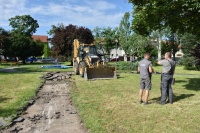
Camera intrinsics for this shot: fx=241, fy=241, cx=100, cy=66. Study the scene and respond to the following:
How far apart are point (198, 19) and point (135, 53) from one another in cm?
Answer: 4535

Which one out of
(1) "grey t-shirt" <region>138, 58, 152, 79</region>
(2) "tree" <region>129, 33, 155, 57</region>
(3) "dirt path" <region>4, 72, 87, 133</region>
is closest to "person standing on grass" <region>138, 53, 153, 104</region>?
(1) "grey t-shirt" <region>138, 58, 152, 79</region>

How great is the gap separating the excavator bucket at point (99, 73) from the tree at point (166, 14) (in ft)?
16.9

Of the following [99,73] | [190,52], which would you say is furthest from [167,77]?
[190,52]

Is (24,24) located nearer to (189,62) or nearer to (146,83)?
(189,62)

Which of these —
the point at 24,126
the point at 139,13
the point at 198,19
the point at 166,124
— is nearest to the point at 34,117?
the point at 24,126

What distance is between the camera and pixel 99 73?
17.2 m

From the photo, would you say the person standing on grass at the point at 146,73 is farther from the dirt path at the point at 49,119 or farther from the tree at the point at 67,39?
the tree at the point at 67,39

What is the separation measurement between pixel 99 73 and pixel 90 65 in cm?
126

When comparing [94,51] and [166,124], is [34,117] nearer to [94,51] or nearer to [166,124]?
[166,124]

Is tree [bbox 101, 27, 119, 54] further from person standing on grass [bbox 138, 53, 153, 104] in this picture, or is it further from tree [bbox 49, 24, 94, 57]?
person standing on grass [bbox 138, 53, 153, 104]

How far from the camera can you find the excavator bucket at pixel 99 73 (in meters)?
17.0

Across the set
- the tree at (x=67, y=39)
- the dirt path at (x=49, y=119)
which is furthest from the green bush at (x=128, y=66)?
the dirt path at (x=49, y=119)

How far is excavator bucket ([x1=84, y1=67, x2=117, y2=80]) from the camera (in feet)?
55.9

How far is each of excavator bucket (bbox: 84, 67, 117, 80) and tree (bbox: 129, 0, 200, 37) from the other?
516cm
